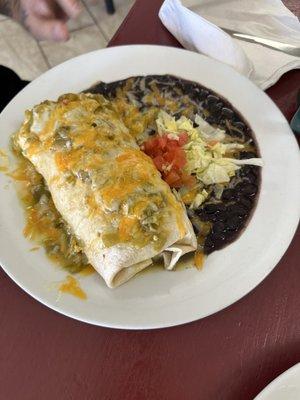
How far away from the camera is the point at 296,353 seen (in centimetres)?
95

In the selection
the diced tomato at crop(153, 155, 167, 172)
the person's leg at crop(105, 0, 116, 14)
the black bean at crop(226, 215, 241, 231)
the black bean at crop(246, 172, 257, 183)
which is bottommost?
the person's leg at crop(105, 0, 116, 14)

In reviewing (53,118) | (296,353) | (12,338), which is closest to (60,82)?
(53,118)

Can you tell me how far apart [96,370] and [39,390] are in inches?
4.4

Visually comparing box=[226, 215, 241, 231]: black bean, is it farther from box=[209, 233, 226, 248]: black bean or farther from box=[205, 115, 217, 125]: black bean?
Answer: box=[205, 115, 217, 125]: black bean

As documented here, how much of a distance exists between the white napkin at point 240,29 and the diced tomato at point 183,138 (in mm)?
265

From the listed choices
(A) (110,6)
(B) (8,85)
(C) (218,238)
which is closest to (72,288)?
(C) (218,238)

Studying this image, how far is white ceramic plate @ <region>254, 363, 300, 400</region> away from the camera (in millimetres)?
811

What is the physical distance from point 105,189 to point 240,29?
2.46 ft

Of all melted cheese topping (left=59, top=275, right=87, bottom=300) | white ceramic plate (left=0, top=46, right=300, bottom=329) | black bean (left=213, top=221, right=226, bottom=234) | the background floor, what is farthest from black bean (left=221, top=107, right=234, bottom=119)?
the background floor

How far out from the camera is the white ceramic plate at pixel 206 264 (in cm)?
96

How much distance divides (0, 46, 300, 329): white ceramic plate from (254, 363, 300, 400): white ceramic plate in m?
0.17

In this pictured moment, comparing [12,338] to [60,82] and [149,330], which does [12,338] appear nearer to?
[149,330]

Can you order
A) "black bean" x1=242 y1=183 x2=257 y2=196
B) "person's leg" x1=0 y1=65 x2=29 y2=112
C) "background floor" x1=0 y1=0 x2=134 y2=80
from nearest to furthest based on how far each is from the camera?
"black bean" x1=242 y1=183 x2=257 y2=196
"person's leg" x1=0 y1=65 x2=29 y2=112
"background floor" x1=0 y1=0 x2=134 y2=80

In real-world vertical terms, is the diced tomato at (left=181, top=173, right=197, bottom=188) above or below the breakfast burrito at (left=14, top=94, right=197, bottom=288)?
below
